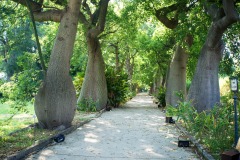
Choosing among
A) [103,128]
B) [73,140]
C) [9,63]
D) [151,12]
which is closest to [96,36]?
[151,12]

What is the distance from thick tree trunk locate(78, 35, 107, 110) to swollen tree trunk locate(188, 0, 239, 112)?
25.2 feet

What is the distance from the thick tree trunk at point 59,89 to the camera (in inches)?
376

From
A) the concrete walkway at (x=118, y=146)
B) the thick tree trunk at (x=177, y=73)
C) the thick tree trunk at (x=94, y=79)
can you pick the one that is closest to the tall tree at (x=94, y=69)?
the thick tree trunk at (x=94, y=79)

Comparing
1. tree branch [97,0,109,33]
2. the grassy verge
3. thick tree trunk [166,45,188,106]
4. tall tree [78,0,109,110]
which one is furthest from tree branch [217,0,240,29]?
tall tree [78,0,109,110]

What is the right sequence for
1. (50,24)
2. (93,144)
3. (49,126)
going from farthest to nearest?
1. (50,24)
2. (49,126)
3. (93,144)

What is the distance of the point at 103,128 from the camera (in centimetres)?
1089

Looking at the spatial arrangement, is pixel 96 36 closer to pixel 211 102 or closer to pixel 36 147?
pixel 211 102

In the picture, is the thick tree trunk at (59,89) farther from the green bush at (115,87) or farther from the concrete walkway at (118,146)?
the green bush at (115,87)

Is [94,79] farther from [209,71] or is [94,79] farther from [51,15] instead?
[209,71]

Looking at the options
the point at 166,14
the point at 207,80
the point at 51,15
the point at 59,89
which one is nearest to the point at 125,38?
the point at 166,14

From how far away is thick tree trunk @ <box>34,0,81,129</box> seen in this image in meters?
9.54

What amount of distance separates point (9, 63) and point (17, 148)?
112 feet

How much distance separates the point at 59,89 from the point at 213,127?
16.2 feet

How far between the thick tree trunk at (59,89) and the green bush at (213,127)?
11.0ft
